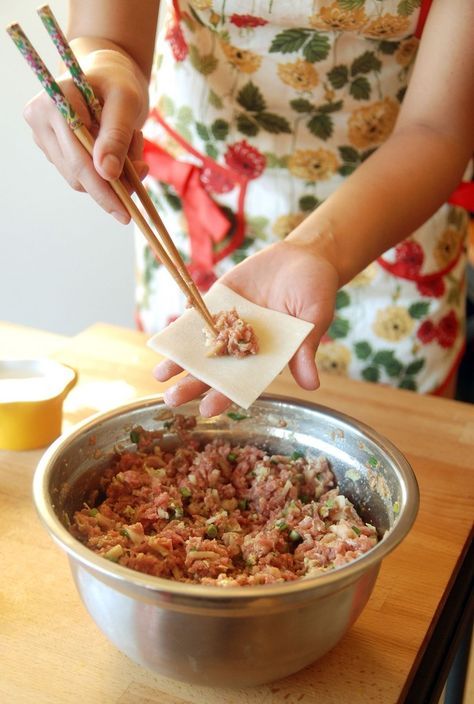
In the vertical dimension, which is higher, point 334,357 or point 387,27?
point 387,27

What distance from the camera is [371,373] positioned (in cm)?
193

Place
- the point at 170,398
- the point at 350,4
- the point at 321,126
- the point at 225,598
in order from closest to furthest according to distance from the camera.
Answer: the point at 225,598, the point at 170,398, the point at 350,4, the point at 321,126

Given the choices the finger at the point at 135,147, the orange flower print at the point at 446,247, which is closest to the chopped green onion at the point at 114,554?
the finger at the point at 135,147

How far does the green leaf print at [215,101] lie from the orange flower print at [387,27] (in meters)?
0.34

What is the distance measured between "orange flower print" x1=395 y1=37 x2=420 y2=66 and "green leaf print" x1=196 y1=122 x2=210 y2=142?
1.41 ft

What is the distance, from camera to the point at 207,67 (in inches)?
67.3

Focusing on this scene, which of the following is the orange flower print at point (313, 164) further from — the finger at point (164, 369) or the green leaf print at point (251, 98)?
the finger at point (164, 369)

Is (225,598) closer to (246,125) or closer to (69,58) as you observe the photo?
(69,58)

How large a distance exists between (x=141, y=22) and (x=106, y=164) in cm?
56

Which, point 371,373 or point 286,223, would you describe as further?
point 371,373

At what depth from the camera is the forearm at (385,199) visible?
1.35 metres

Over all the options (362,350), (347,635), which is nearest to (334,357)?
(362,350)

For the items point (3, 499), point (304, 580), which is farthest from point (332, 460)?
point (3, 499)

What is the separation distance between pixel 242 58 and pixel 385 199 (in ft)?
1.66
